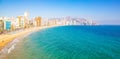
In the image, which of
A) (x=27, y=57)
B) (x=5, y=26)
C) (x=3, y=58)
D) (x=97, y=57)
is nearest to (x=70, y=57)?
(x=97, y=57)

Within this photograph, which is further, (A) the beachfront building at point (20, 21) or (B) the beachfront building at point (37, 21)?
(B) the beachfront building at point (37, 21)

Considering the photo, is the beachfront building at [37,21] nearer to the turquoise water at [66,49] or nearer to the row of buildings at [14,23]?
the row of buildings at [14,23]

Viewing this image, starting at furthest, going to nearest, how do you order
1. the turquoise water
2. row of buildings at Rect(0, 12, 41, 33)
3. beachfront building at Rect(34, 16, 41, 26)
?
beachfront building at Rect(34, 16, 41, 26) → row of buildings at Rect(0, 12, 41, 33) → the turquoise water

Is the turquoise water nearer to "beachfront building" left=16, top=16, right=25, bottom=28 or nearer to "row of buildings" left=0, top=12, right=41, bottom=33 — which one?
"row of buildings" left=0, top=12, right=41, bottom=33

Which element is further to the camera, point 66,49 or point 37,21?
point 37,21

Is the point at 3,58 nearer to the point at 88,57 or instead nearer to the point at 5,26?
the point at 88,57

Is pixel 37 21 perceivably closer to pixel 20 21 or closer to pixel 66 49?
pixel 20 21

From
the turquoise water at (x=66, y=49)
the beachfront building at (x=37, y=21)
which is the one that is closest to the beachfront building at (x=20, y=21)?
the beachfront building at (x=37, y=21)

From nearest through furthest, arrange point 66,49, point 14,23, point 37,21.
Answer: point 66,49
point 14,23
point 37,21

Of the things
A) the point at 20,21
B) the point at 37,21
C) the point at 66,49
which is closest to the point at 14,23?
the point at 20,21

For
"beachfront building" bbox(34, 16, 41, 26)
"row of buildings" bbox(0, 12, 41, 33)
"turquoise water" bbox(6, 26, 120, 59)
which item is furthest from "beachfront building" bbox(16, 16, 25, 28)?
"turquoise water" bbox(6, 26, 120, 59)

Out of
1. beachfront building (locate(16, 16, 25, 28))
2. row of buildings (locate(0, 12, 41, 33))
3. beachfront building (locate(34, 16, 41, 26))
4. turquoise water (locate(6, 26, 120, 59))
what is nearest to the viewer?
turquoise water (locate(6, 26, 120, 59))
